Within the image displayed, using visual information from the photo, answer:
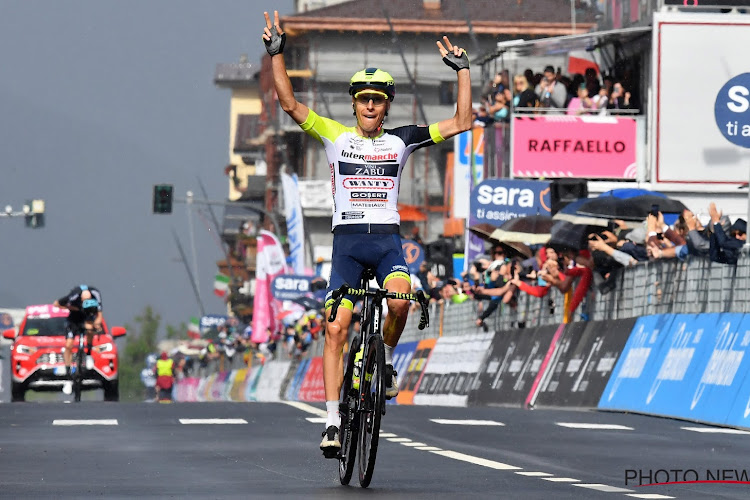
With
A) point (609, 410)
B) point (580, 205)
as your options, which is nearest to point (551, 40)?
point (580, 205)

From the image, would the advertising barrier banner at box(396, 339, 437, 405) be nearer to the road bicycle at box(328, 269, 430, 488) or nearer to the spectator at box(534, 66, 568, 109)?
the spectator at box(534, 66, 568, 109)

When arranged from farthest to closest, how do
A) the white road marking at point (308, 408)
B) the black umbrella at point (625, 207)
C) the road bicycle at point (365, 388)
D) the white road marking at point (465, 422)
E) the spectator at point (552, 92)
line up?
1. the spectator at point (552, 92)
2. the black umbrella at point (625, 207)
3. the white road marking at point (308, 408)
4. the white road marking at point (465, 422)
5. the road bicycle at point (365, 388)

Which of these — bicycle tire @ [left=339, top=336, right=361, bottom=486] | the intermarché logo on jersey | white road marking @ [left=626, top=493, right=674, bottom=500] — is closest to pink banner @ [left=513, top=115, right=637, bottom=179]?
the intermarché logo on jersey

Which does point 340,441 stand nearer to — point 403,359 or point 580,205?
point 580,205

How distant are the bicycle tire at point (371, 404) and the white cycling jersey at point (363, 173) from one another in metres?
0.85

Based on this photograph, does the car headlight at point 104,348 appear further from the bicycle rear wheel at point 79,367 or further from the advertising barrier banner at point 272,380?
the advertising barrier banner at point 272,380

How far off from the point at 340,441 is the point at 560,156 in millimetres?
30058

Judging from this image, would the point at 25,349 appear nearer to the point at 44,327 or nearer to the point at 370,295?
the point at 44,327

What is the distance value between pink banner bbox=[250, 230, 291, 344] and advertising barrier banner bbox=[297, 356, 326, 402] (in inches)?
967

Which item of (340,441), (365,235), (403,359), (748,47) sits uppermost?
(748,47)

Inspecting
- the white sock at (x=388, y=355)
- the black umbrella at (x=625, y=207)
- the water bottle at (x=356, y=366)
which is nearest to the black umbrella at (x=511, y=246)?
the black umbrella at (x=625, y=207)

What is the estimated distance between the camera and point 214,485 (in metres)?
10.3

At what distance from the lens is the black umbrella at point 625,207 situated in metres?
24.9

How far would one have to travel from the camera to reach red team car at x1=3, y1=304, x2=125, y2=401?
3234 centimetres
